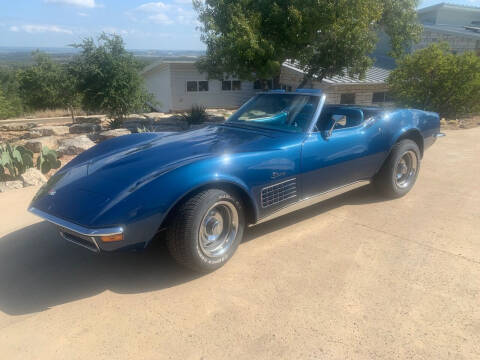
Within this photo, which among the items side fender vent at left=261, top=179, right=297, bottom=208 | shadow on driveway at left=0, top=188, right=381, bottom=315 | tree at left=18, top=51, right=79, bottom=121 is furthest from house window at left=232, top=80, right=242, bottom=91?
side fender vent at left=261, top=179, right=297, bottom=208

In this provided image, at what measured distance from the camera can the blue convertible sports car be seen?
2533 mm

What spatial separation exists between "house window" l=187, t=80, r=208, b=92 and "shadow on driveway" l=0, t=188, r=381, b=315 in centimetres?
2253

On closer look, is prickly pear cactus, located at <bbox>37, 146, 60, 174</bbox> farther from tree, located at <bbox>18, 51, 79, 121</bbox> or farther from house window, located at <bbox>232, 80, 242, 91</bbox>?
house window, located at <bbox>232, 80, 242, 91</bbox>

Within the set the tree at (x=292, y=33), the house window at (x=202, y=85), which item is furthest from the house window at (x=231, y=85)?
the tree at (x=292, y=33)

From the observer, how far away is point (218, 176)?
279 centimetres

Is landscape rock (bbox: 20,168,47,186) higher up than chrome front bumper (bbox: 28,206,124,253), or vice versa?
chrome front bumper (bbox: 28,206,124,253)

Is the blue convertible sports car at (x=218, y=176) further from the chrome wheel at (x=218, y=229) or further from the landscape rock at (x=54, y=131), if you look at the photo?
the landscape rock at (x=54, y=131)

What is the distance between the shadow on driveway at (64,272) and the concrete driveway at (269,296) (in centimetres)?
1

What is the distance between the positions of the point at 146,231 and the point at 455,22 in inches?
1253

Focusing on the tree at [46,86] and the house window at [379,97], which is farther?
the tree at [46,86]

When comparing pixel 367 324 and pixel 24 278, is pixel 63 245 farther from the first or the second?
pixel 367 324

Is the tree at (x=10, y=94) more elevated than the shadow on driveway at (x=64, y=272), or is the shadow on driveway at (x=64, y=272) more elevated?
the tree at (x=10, y=94)

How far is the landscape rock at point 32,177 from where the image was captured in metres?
5.32

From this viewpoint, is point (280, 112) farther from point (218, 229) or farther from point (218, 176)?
point (218, 229)
